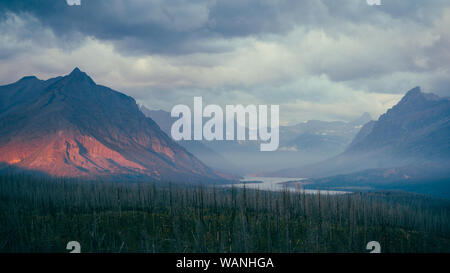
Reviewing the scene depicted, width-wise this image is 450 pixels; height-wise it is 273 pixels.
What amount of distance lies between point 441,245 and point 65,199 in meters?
92.9

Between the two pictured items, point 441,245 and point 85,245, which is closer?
point 85,245

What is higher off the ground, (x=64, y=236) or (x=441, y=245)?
(x=64, y=236)
